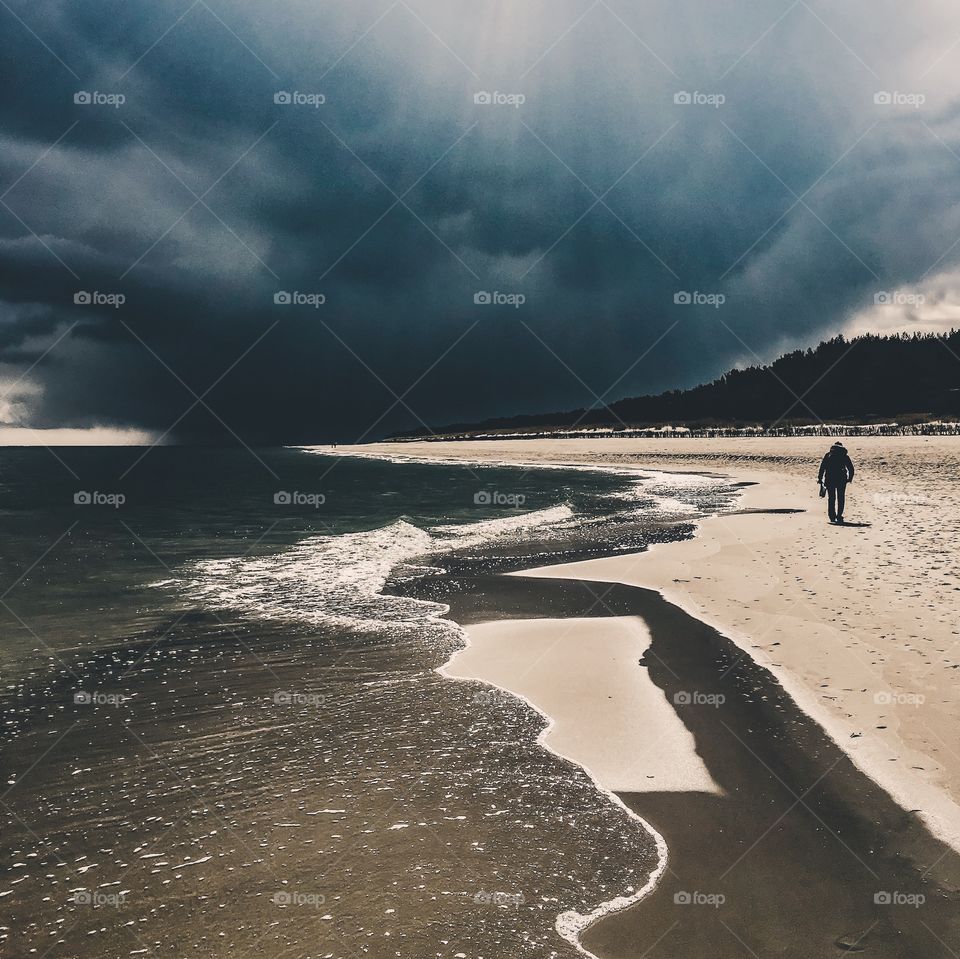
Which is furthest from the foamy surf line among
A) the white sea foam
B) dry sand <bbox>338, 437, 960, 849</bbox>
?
the white sea foam

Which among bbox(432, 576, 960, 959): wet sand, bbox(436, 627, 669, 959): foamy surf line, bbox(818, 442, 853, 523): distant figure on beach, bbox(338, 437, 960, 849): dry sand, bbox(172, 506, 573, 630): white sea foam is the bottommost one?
bbox(172, 506, 573, 630): white sea foam

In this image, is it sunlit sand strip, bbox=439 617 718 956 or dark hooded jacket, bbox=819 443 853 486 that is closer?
sunlit sand strip, bbox=439 617 718 956

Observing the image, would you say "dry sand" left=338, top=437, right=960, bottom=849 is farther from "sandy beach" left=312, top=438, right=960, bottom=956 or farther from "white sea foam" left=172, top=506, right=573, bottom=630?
"white sea foam" left=172, top=506, right=573, bottom=630

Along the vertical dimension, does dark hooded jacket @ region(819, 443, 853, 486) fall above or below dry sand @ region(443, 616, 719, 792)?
above

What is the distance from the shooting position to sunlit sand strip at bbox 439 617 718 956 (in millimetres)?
5898

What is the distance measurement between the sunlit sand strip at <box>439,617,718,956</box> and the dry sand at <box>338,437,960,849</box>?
1677 mm

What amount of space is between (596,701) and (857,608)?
5.52m

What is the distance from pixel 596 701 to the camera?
25.6 feet

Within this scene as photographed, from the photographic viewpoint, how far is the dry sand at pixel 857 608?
247 inches

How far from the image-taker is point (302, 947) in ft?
13.2

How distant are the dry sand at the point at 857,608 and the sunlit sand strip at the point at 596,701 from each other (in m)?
1.68

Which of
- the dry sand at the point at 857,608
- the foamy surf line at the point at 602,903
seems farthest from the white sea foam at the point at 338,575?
the foamy surf line at the point at 602,903

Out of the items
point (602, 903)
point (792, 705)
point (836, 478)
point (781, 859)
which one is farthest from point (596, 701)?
point (836, 478)

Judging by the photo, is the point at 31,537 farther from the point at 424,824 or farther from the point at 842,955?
the point at 842,955
